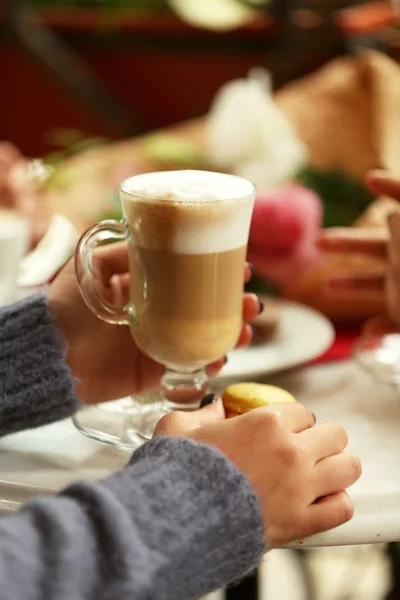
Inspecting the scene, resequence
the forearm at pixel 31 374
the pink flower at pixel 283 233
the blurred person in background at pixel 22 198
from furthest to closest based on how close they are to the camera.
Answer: the blurred person in background at pixel 22 198 < the pink flower at pixel 283 233 < the forearm at pixel 31 374

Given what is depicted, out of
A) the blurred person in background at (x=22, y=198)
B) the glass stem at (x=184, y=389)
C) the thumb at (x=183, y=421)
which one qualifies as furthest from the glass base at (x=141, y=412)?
the blurred person in background at (x=22, y=198)

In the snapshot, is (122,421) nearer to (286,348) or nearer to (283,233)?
(286,348)

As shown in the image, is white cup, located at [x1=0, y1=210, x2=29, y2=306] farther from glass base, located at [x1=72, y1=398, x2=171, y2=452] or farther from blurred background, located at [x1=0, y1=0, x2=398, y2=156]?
blurred background, located at [x1=0, y1=0, x2=398, y2=156]

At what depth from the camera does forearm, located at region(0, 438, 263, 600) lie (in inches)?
19.5

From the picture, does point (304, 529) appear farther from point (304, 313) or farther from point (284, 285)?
point (284, 285)

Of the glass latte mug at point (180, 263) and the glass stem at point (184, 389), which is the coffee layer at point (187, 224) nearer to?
the glass latte mug at point (180, 263)

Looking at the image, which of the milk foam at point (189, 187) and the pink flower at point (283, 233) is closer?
the milk foam at point (189, 187)

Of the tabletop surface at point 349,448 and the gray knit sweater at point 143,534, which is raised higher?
the gray knit sweater at point 143,534

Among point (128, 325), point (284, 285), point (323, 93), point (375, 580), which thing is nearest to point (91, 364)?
point (128, 325)

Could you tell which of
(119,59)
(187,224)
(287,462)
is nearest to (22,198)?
(187,224)

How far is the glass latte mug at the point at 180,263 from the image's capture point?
0.70 meters

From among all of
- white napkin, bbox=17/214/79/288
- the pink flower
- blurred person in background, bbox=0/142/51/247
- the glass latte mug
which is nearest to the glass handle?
the glass latte mug

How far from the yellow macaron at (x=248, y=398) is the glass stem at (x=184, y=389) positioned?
0.23ft

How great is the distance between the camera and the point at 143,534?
20.5 inches
